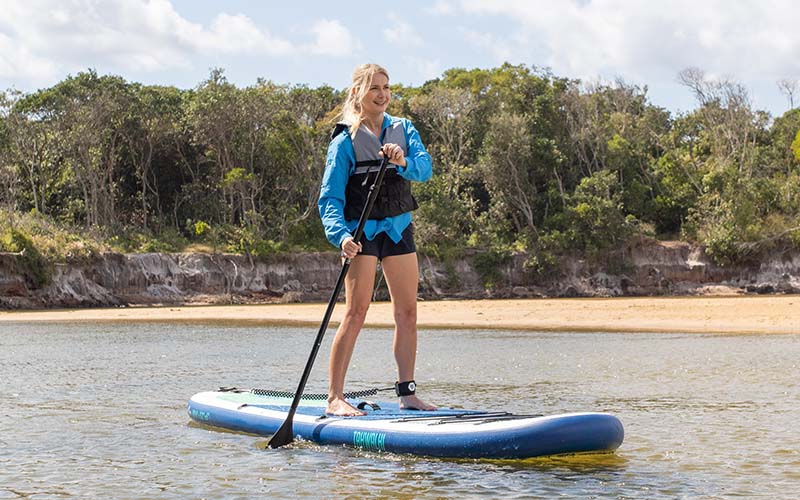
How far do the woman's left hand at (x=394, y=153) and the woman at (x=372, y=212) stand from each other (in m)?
0.15

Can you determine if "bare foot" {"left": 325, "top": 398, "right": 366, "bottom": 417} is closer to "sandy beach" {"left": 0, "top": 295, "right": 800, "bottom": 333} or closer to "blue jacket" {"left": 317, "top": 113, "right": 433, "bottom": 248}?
"blue jacket" {"left": 317, "top": 113, "right": 433, "bottom": 248}

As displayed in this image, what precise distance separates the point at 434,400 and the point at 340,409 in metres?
2.53

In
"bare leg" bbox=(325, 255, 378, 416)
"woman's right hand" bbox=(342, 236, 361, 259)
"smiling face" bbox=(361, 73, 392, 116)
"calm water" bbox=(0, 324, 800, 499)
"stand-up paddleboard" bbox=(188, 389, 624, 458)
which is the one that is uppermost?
"smiling face" bbox=(361, 73, 392, 116)

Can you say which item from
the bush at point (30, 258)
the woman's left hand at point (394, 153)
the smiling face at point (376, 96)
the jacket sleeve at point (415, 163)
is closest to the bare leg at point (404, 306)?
the jacket sleeve at point (415, 163)

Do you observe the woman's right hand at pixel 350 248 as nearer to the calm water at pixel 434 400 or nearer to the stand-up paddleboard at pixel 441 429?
the stand-up paddleboard at pixel 441 429

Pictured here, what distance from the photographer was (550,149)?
4609 cm

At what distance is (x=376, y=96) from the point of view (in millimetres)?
6688

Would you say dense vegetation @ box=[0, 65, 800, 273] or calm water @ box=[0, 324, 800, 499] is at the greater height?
dense vegetation @ box=[0, 65, 800, 273]

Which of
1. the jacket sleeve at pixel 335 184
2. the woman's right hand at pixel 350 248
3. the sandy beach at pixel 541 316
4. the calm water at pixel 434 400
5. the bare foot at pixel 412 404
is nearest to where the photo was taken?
the calm water at pixel 434 400

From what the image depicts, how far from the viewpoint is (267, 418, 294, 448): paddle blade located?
6469 millimetres

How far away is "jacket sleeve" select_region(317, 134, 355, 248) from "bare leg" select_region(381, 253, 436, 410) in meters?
0.41

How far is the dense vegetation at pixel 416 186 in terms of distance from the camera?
42156mm

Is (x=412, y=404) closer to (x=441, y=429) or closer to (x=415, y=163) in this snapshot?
(x=441, y=429)

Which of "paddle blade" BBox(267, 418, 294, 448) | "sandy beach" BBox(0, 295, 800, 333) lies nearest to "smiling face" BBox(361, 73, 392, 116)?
"paddle blade" BBox(267, 418, 294, 448)
